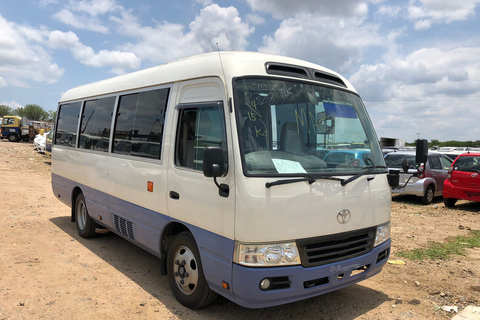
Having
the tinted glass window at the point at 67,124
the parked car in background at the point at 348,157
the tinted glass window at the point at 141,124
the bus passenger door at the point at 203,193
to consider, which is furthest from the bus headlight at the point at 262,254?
the tinted glass window at the point at 67,124

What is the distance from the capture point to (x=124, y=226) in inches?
223

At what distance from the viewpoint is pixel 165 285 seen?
5.15 metres

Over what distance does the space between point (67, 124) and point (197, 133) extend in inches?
198

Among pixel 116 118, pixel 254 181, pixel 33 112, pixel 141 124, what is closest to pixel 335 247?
pixel 254 181

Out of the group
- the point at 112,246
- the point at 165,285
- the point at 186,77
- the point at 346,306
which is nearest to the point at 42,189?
the point at 112,246

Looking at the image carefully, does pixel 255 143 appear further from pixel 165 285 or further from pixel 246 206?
pixel 165 285

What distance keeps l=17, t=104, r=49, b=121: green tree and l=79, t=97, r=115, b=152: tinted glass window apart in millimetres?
92535

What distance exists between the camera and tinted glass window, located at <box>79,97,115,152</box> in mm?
6250

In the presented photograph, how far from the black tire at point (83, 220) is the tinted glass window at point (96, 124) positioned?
1.08 meters

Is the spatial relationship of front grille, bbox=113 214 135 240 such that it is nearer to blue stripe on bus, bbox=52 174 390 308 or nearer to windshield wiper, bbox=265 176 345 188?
blue stripe on bus, bbox=52 174 390 308

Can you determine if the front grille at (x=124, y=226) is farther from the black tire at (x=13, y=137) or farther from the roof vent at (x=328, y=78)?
the black tire at (x=13, y=137)

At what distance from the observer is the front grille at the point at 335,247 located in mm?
3611

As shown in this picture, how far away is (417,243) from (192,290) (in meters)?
5.05

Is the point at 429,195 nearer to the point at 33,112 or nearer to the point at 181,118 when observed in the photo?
the point at 181,118
